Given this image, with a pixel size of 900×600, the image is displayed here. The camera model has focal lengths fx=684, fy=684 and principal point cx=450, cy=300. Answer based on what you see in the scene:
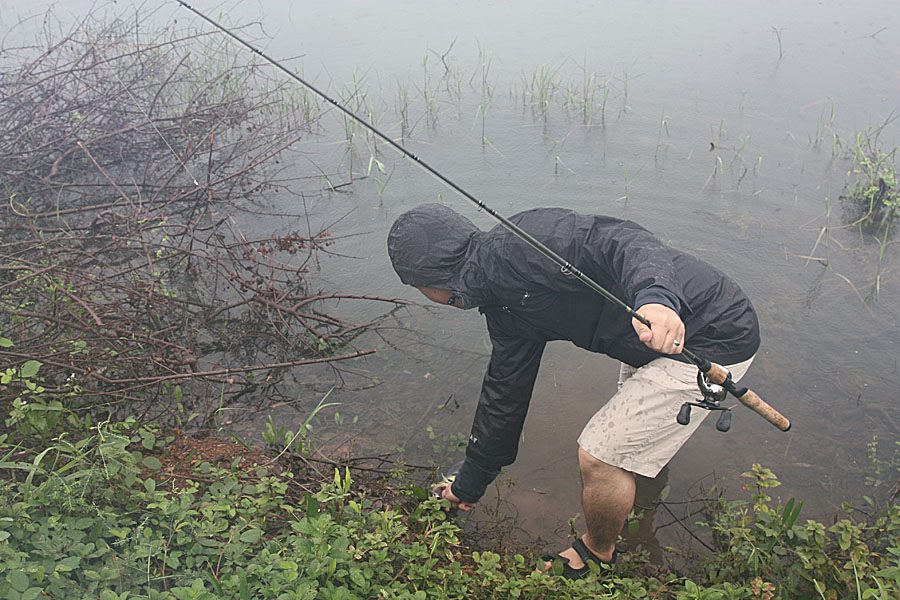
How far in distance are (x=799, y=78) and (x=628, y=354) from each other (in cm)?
656

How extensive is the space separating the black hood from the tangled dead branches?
99 cm

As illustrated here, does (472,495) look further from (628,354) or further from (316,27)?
(316,27)

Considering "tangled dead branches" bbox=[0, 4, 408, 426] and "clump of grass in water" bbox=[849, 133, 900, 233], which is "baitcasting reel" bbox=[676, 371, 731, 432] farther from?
"clump of grass in water" bbox=[849, 133, 900, 233]

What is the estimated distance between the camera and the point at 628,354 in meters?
2.79

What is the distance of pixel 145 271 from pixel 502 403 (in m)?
3.06

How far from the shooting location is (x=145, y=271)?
15.8 feet

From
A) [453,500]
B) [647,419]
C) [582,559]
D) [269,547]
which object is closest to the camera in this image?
[269,547]

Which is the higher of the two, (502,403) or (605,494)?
(502,403)

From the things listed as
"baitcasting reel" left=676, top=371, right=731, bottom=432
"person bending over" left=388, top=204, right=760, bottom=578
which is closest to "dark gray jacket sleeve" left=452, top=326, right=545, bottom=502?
"person bending over" left=388, top=204, right=760, bottom=578

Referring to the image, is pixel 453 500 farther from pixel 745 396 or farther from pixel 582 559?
pixel 745 396

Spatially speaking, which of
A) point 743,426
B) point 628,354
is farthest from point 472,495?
point 743,426

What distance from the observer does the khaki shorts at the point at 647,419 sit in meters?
2.66

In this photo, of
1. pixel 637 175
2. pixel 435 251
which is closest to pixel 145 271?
pixel 435 251

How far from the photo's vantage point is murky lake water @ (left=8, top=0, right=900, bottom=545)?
12.7ft
